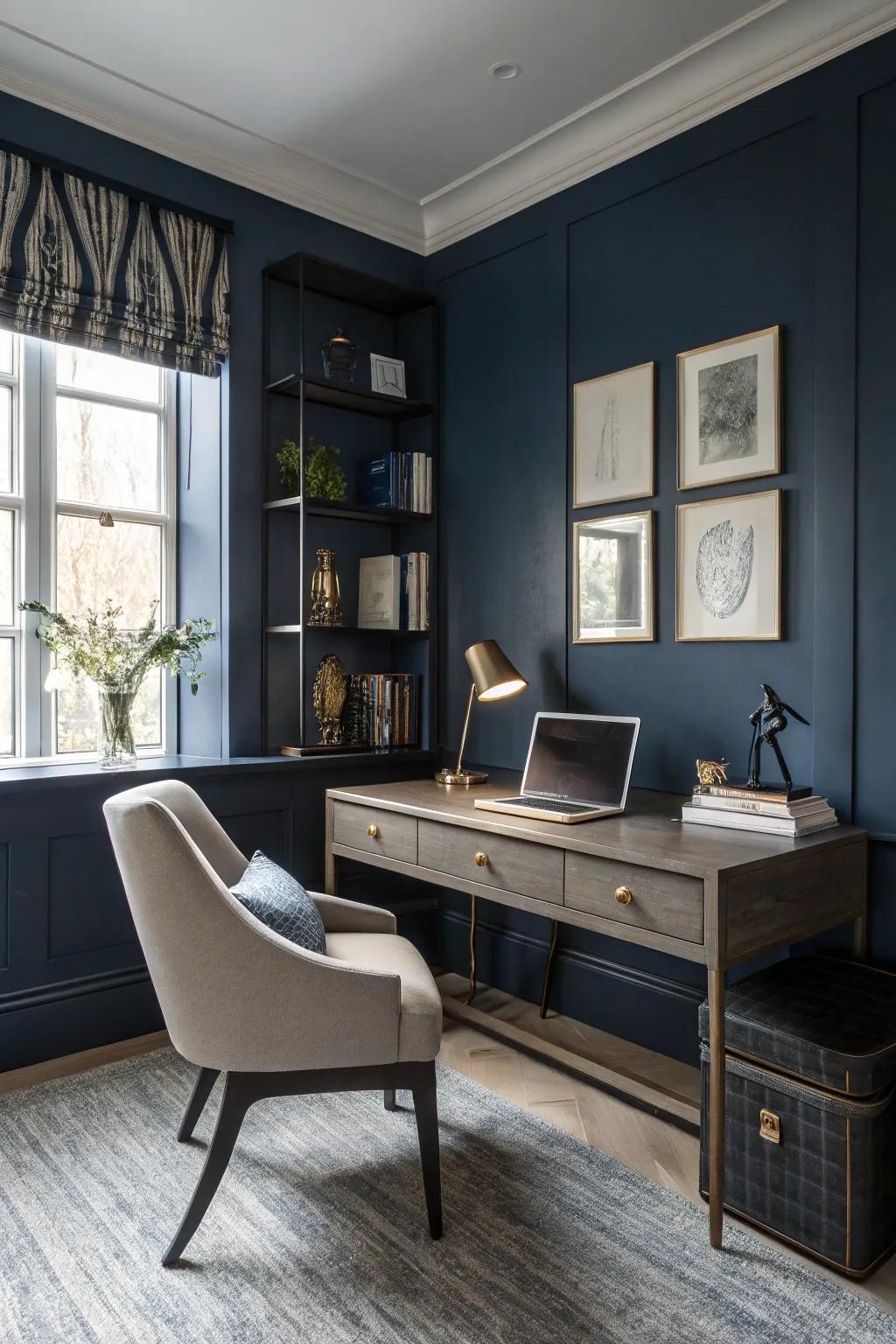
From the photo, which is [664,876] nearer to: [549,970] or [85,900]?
[549,970]

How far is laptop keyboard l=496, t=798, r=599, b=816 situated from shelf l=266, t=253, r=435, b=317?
73.4 inches

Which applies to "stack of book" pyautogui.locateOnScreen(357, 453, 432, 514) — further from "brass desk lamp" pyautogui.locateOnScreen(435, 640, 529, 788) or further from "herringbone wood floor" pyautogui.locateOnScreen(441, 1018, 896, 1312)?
"herringbone wood floor" pyautogui.locateOnScreen(441, 1018, 896, 1312)

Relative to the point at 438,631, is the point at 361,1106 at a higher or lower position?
lower

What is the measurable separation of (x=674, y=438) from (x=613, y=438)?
0.21m

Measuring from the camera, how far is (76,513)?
2908mm

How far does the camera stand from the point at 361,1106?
7.62 feet

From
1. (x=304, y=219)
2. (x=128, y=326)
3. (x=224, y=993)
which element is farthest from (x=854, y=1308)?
(x=304, y=219)

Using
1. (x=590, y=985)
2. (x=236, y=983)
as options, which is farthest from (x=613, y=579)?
(x=236, y=983)

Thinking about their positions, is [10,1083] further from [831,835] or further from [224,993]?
[831,835]

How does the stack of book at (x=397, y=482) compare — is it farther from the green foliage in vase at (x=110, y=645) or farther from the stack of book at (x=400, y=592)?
the green foliage in vase at (x=110, y=645)

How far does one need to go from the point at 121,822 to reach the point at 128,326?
5.78 feet

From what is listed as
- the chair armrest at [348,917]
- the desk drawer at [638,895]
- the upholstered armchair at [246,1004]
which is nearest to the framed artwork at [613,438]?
the desk drawer at [638,895]

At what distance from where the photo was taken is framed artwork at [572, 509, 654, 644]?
2666mm

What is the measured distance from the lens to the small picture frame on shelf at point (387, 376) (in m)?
3.31
